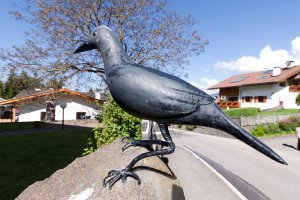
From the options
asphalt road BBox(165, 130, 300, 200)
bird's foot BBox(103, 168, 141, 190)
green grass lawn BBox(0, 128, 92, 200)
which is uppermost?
bird's foot BBox(103, 168, 141, 190)

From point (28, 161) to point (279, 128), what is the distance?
19.5 m

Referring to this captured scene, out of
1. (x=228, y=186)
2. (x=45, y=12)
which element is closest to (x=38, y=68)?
(x=45, y=12)

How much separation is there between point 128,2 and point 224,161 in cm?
1309

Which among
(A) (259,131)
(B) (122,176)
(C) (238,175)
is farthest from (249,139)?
(A) (259,131)

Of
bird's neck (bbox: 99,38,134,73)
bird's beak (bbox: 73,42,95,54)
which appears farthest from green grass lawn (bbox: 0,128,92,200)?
bird's neck (bbox: 99,38,134,73)

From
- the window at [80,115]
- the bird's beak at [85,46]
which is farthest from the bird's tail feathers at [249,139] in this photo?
the window at [80,115]

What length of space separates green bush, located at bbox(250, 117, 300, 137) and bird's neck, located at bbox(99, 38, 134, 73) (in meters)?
19.5

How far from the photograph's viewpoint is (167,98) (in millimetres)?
3123

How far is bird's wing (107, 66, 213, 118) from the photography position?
123 inches

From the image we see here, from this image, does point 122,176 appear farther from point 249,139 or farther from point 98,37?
point 98,37

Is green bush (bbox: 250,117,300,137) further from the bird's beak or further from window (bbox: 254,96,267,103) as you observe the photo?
the bird's beak

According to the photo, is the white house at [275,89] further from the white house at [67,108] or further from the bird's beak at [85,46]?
the bird's beak at [85,46]

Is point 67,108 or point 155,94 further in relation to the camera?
point 67,108

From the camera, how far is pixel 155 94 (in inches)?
123
